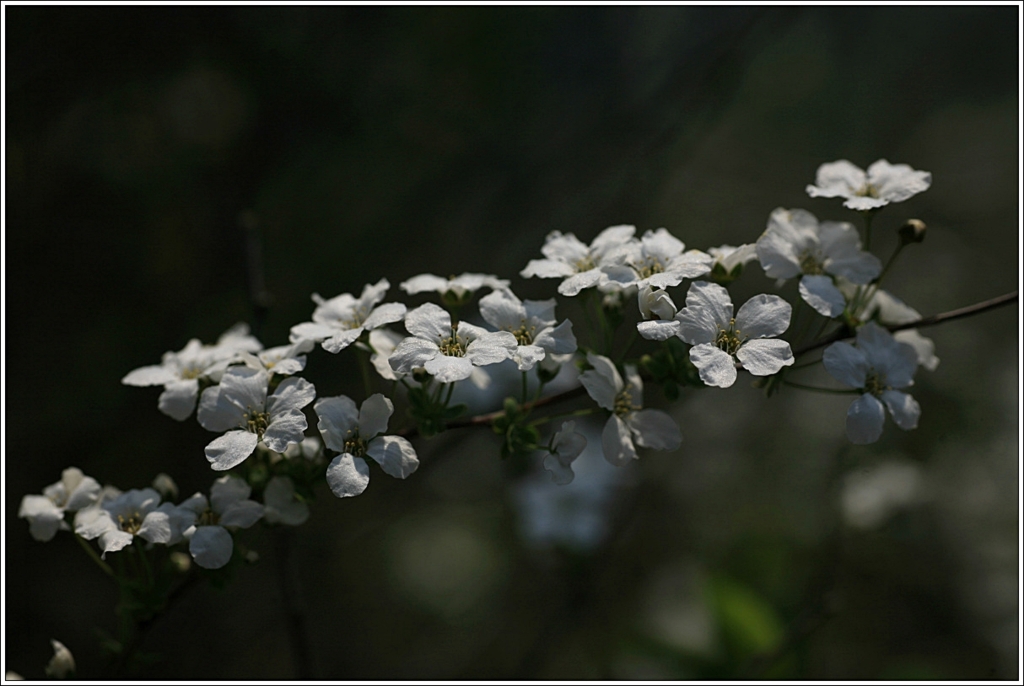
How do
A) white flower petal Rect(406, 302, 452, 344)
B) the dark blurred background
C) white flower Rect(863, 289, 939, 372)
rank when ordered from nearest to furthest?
1. white flower petal Rect(406, 302, 452, 344)
2. white flower Rect(863, 289, 939, 372)
3. the dark blurred background

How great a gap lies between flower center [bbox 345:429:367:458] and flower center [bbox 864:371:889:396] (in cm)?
77

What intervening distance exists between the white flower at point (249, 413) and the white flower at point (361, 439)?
4 centimetres

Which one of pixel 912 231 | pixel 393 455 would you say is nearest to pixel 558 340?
pixel 393 455

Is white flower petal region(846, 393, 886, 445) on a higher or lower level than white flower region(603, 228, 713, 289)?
lower

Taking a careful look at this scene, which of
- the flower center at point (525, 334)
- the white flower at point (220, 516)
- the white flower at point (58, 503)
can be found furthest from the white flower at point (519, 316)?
the white flower at point (58, 503)

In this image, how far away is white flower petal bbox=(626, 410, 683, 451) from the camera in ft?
3.88

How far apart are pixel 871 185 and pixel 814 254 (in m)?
0.21

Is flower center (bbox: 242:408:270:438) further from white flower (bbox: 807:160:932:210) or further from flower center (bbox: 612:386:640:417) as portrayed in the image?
white flower (bbox: 807:160:932:210)

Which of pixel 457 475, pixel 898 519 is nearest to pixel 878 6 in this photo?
pixel 898 519

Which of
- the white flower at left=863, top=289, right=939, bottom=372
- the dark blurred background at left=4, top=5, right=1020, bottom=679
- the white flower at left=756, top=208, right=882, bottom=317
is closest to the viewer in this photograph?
the white flower at left=756, top=208, right=882, bottom=317

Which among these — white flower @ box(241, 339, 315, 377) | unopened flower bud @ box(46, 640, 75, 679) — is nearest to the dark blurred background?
unopened flower bud @ box(46, 640, 75, 679)

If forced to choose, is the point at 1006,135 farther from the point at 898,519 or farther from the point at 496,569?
the point at 496,569

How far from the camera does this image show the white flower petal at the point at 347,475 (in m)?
1.03

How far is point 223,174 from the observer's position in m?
2.71
